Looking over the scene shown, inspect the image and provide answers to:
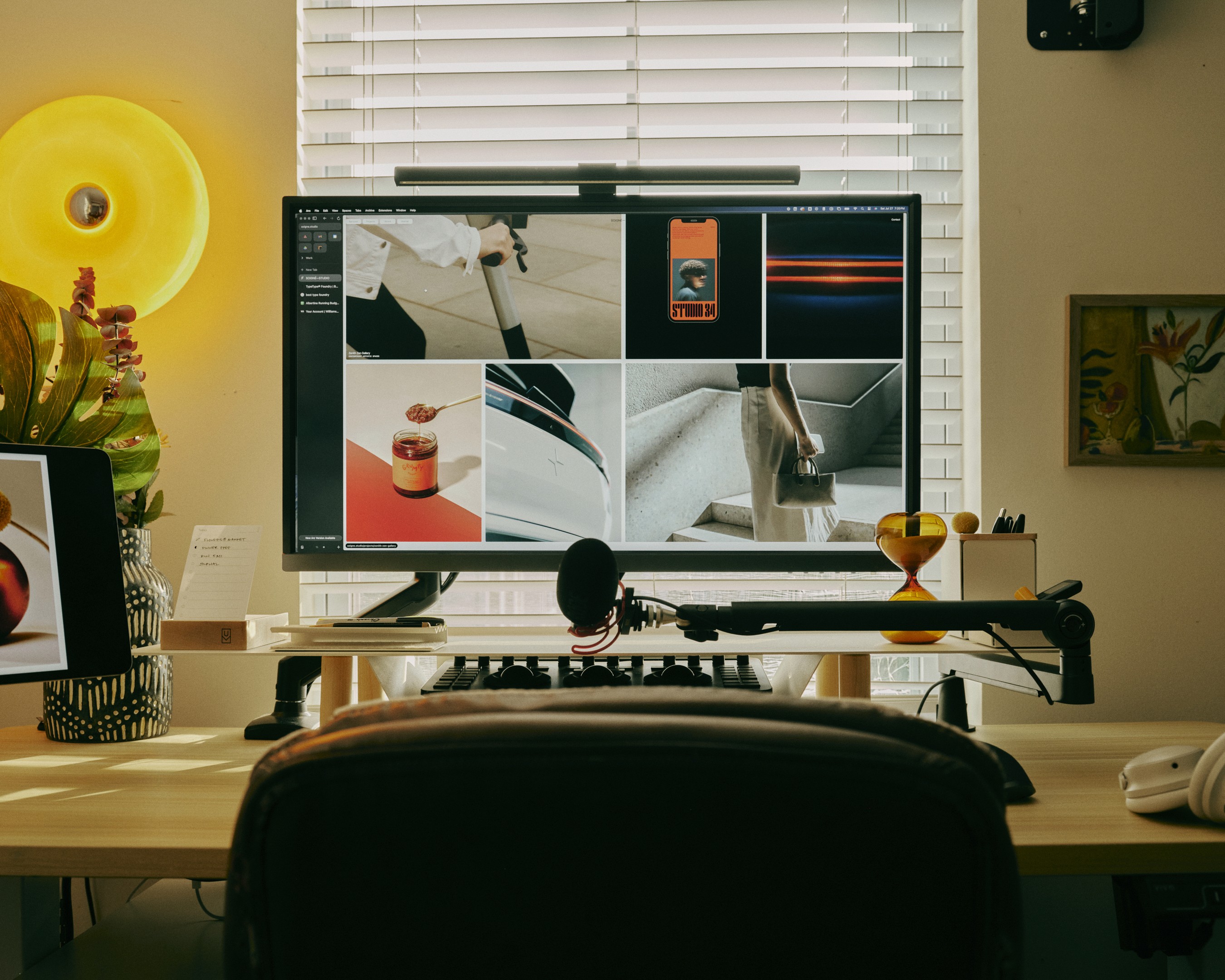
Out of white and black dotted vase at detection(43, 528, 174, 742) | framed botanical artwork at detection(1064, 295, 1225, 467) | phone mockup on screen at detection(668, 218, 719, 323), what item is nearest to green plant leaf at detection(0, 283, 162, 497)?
white and black dotted vase at detection(43, 528, 174, 742)

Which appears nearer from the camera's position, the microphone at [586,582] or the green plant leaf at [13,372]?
the microphone at [586,582]

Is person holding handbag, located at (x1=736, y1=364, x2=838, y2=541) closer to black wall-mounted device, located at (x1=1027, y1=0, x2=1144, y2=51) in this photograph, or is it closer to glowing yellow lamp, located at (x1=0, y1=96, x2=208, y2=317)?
black wall-mounted device, located at (x1=1027, y1=0, x2=1144, y2=51)

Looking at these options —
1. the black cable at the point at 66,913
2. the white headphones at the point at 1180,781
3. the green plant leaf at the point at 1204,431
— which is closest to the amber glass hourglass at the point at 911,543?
the white headphones at the point at 1180,781

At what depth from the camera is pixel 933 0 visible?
1.41 metres

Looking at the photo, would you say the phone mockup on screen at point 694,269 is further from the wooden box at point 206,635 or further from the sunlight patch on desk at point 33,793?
the sunlight patch on desk at point 33,793

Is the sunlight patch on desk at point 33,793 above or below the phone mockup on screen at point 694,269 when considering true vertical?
below

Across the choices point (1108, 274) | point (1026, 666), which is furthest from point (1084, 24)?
point (1026, 666)

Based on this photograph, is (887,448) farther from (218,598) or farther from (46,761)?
(46,761)

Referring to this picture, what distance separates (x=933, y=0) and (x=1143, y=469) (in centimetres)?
91

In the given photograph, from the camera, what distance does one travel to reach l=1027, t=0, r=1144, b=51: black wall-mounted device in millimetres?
1295

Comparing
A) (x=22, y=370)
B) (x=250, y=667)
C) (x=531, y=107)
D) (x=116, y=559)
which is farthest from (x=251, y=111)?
(x=250, y=667)

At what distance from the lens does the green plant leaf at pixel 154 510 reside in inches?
45.6

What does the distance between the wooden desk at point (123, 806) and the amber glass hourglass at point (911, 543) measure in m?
0.82

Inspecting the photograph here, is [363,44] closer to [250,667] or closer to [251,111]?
[251,111]
